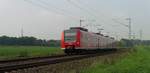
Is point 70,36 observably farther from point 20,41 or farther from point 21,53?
point 20,41

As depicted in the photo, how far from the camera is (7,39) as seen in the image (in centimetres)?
11156

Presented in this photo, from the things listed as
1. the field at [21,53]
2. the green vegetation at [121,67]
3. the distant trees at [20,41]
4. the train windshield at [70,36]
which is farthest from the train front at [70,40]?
the distant trees at [20,41]

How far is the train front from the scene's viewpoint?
39531 mm

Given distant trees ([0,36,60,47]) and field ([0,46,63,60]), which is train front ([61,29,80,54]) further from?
distant trees ([0,36,60,47])

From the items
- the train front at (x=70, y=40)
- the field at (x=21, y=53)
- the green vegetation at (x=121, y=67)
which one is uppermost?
the train front at (x=70, y=40)

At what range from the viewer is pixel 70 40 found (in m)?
40.2

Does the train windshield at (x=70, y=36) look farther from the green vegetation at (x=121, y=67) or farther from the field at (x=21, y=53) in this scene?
the green vegetation at (x=121, y=67)

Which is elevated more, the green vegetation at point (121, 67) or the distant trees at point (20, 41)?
the distant trees at point (20, 41)

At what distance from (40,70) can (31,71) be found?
2.44ft

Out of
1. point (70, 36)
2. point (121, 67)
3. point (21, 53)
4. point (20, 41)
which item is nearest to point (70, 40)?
point (70, 36)

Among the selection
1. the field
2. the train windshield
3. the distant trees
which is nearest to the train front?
the train windshield

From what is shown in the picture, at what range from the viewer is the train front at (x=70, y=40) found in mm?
39531

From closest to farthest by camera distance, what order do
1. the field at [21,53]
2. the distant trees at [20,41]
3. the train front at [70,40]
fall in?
1. the field at [21,53]
2. the train front at [70,40]
3. the distant trees at [20,41]

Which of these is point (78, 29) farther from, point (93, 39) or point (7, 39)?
point (7, 39)
